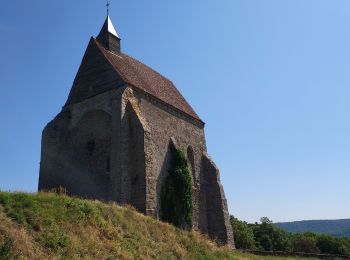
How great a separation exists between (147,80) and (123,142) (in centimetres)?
702

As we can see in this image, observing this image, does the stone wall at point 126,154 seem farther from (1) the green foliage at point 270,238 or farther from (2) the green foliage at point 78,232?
(1) the green foliage at point 270,238

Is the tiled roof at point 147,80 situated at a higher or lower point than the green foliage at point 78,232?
higher

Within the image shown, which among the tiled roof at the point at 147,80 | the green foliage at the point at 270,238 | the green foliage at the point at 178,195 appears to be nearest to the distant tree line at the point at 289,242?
the green foliage at the point at 270,238

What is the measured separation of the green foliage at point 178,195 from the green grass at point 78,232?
17.2 ft

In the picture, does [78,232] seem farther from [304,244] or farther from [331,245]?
[331,245]

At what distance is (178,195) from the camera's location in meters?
23.5

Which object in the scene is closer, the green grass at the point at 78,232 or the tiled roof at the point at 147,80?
the green grass at the point at 78,232

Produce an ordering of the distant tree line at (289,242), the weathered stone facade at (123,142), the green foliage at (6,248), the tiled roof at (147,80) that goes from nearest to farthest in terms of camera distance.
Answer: the green foliage at (6,248) < the weathered stone facade at (123,142) < the tiled roof at (147,80) < the distant tree line at (289,242)

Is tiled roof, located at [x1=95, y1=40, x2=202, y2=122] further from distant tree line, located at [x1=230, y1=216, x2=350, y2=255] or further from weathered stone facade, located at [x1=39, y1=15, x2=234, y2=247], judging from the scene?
distant tree line, located at [x1=230, y1=216, x2=350, y2=255]

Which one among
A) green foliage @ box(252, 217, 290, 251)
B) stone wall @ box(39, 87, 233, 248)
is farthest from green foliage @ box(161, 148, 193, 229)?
green foliage @ box(252, 217, 290, 251)

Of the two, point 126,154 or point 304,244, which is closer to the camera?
point 126,154

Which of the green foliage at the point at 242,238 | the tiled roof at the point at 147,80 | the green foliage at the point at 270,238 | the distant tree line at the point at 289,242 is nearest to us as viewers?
the tiled roof at the point at 147,80

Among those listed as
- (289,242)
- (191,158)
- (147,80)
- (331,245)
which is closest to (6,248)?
(147,80)

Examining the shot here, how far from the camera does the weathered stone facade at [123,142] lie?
21312 mm
